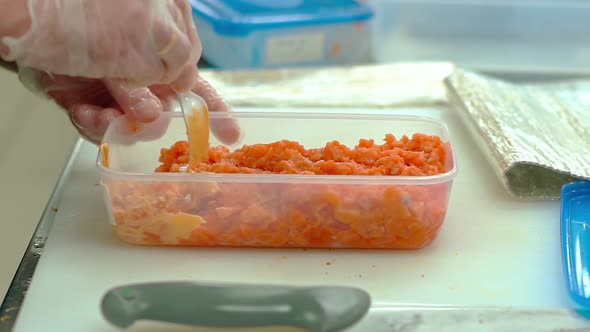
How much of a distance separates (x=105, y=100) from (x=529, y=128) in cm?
57

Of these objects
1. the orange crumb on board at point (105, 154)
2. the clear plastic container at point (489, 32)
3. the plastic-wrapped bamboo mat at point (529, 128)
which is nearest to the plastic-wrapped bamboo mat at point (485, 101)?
the plastic-wrapped bamboo mat at point (529, 128)

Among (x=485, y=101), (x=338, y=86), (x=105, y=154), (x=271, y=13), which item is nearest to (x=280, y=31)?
(x=271, y=13)

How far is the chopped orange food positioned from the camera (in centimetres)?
72

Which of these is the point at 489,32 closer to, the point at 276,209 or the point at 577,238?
the point at 577,238

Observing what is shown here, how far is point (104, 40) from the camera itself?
0.68 metres

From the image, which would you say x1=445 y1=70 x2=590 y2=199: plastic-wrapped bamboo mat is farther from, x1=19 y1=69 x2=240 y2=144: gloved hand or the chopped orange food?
x1=19 y1=69 x2=240 y2=144: gloved hand

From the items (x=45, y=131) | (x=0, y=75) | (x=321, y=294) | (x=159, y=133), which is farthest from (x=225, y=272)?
(x=0, y=75)

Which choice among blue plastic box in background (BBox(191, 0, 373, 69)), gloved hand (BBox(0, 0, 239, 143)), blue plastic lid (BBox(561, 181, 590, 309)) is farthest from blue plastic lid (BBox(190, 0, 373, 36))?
blue plastic lid (BBox(561, 181, 590, 309))

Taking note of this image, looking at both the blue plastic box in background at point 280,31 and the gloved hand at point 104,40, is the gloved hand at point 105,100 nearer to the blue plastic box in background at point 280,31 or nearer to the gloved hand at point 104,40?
the gloved hand at point 104,40

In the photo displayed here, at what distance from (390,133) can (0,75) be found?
872 mm

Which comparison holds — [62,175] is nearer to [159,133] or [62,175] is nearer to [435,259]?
[159,133]

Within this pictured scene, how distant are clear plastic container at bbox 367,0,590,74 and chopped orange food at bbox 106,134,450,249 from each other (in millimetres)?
679

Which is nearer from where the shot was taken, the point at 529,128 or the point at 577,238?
the point at 577,238

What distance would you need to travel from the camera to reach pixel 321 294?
2.04ft
